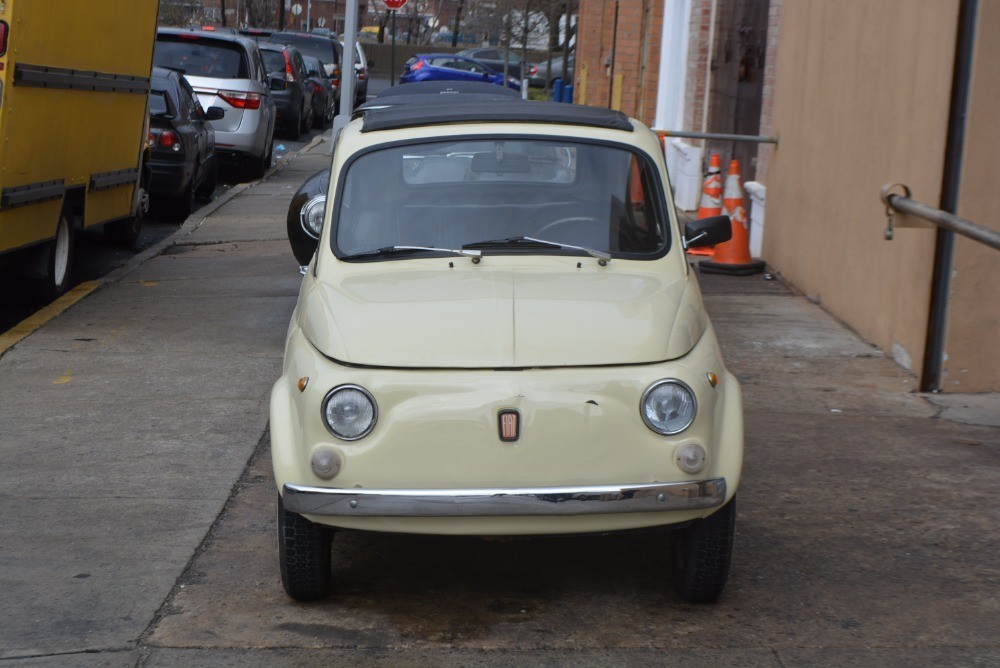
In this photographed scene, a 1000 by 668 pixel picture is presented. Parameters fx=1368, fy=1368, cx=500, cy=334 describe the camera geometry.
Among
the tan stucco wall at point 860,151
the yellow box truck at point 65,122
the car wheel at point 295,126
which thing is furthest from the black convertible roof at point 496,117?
the car wheel at point 295,126

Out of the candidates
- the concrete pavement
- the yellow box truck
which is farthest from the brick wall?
the concrete pavement

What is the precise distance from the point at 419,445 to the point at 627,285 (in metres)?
1.11

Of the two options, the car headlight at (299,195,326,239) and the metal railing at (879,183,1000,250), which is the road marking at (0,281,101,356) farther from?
the metal railing at (879,183,1000,250)

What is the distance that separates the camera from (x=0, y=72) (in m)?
8.16

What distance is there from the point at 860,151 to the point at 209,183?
974 centimetres

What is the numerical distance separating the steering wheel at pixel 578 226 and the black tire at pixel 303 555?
1510 mm

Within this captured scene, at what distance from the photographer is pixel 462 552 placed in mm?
5172

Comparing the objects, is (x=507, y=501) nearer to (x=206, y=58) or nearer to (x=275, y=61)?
(x=206, y=58)

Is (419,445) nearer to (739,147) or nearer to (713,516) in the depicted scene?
(713,516)

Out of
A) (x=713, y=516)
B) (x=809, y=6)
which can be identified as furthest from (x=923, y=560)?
(x=809, y=6)

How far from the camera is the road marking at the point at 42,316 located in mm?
8648

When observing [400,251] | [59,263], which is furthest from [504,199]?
[59,263]

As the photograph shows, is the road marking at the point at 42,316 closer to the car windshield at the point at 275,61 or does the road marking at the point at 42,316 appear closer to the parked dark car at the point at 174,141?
the parked dark car at the point at 174,141

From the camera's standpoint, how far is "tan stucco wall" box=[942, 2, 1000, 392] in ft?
23.6
